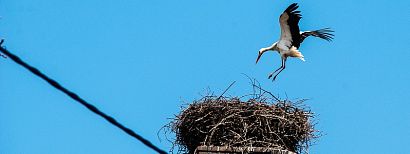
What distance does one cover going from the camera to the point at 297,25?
38.7ft

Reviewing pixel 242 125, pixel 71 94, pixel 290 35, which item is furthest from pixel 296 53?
pixel 71 94

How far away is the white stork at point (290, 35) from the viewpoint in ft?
38.0

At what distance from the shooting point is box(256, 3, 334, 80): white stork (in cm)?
1159

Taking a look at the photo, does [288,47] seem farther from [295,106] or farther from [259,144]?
[259,144]

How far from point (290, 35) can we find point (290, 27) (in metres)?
0.30

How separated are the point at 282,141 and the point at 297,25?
12.7 feet

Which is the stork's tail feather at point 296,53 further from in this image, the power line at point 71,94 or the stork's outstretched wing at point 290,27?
the power line at point 71,94

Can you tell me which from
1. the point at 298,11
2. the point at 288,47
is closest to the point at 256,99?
the point at 298,11

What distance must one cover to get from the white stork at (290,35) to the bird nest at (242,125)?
2.98 m

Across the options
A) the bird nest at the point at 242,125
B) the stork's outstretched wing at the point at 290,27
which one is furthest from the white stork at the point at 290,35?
the bird nest at the point at 242,125

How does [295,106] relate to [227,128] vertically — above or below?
above

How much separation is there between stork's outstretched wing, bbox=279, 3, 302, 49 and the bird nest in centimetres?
294

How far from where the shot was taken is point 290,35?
1214 cm

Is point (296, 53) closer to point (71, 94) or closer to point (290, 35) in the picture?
point (290, 35)
